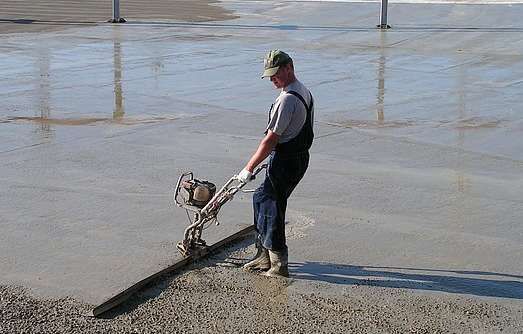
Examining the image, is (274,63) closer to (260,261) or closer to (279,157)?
(279,157)

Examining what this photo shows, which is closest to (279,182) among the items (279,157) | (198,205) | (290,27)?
(279,157)

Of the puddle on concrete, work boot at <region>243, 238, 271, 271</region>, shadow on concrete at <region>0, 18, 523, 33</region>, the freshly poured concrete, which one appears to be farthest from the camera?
shadow on concrete at <region>0, 18, 523, 33</region>

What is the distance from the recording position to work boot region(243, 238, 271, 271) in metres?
6.52

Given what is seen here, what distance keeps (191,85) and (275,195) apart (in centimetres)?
785

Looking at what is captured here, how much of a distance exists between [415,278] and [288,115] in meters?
1.55

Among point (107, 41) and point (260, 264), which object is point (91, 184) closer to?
point (260, 264)

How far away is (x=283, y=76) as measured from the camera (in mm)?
6051

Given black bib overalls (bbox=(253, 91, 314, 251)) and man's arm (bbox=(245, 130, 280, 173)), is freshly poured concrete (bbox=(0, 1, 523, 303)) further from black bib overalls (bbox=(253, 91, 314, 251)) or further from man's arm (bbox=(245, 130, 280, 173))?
man's arm (bbox=(245, 130, 280, 173))

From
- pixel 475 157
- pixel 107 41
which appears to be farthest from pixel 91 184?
pixel 107 41

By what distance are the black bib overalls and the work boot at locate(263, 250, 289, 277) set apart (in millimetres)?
41

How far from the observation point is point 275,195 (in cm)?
629

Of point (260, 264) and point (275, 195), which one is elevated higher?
point (275, 195)

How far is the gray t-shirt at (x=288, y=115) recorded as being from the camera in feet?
19.6

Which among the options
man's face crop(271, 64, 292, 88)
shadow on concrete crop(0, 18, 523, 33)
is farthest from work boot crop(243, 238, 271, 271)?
shadow on concrete crop(0, 18, 523, 33)
